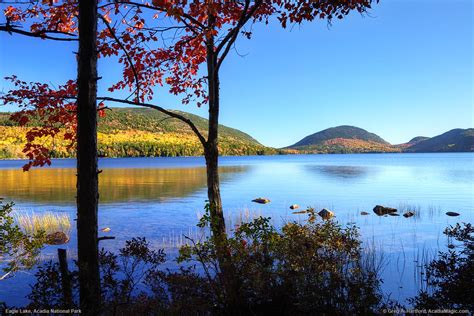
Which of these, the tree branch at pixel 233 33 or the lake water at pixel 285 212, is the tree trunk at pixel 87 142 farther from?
the lake water at pixel 285 212

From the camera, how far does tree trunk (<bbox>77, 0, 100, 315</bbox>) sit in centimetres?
575

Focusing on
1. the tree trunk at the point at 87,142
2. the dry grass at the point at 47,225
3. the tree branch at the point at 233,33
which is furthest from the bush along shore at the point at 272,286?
the dry grass at the point at 47,225

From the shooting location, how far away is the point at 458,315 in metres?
5.87

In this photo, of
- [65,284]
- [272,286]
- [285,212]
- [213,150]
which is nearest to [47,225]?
[213,150]

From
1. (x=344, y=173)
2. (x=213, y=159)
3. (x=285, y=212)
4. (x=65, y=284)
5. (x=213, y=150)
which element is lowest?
(x=285, y=212)

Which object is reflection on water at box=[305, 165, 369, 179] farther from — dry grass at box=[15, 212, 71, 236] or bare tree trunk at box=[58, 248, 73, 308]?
bare tree trunk at box=[58, 248, 73, 308]

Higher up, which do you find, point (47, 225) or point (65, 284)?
point (65, 284)

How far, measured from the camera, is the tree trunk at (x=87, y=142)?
5.75 m

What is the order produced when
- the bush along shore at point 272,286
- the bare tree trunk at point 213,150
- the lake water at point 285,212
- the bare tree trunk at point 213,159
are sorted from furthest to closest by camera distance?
the lake water at point 285,212 → the bare tree trunk at point 213,150 → the bare tree trunk at point 213,159 → the bush along shore at point 272,286

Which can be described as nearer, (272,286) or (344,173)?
(272,286)

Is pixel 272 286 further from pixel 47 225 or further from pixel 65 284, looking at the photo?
pixel 47 225

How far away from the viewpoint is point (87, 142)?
576cm

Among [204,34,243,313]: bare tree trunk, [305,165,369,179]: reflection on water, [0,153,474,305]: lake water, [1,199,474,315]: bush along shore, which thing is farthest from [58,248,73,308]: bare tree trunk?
[305,165,369,179]: reflection on water

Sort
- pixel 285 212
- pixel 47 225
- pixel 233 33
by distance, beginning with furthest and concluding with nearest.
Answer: pixel 285 212 < pixel 47 225 < pixel 233 33
